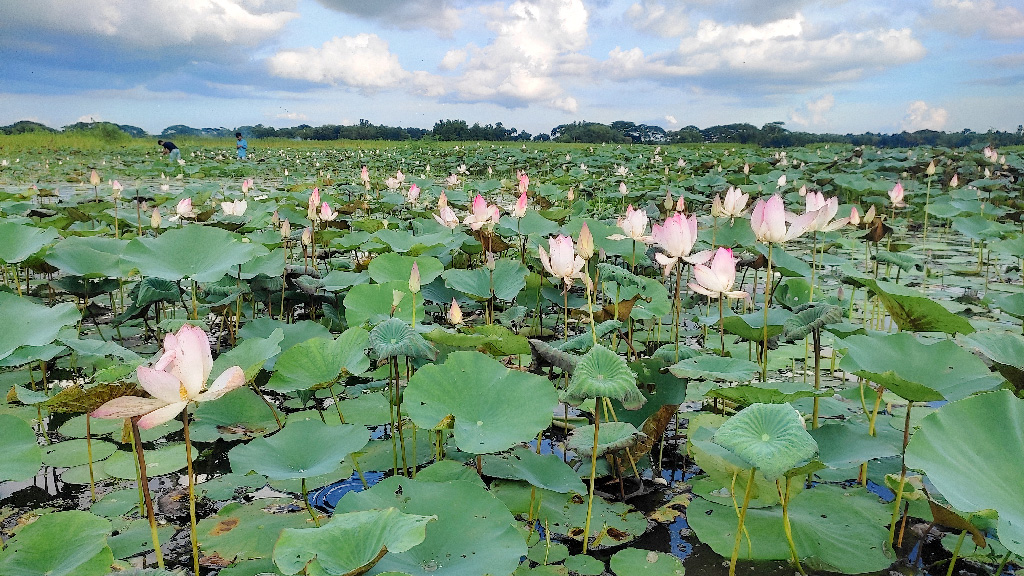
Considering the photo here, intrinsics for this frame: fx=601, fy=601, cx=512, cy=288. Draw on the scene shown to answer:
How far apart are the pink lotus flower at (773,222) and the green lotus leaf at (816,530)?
80 centimetres

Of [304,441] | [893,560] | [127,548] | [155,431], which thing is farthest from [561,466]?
[155,431]

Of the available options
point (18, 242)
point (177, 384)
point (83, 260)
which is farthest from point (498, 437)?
point (18, 242)

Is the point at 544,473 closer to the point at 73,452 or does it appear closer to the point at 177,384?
the point at 177,384

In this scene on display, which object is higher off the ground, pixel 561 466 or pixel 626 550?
pixel 561 466

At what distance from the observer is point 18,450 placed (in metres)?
1.49

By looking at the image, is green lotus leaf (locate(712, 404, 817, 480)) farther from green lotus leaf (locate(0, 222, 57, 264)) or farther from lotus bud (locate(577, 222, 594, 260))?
green lotus leaf (locate(0, 222, 57, 264))

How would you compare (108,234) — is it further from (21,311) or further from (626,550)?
(626,550)

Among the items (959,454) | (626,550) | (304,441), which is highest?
(959,454)

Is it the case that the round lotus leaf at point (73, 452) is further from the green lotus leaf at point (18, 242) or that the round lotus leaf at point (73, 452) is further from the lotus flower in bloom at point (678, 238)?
the lotus flower in bloom at point (678, 238)

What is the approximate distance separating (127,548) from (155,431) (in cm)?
87

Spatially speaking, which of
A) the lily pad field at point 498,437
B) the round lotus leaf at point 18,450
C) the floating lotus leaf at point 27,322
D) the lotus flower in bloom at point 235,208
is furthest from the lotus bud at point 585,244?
the lotus flower in bloom at point 235,208

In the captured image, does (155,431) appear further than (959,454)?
Yes

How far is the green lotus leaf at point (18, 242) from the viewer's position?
2.71 meters

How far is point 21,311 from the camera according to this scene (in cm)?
209
